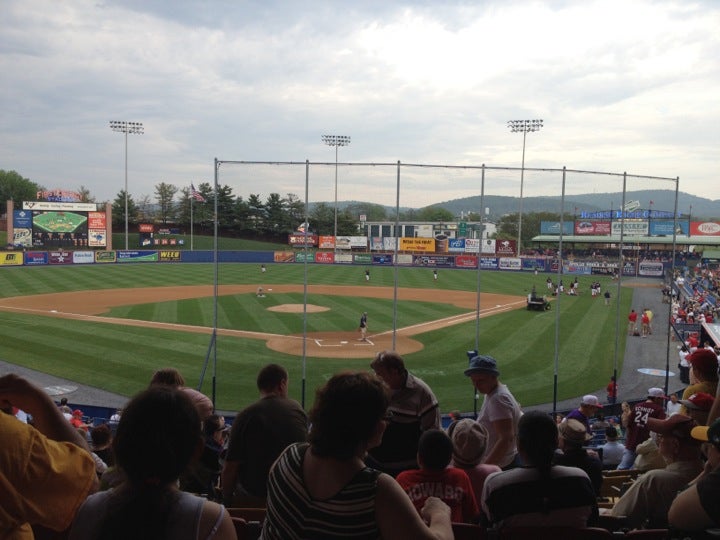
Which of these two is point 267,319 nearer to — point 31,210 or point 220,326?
point 220,326

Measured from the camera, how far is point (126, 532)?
1943 millimetres

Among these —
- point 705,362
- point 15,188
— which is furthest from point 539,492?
point 15,188

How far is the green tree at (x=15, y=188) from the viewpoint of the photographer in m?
103

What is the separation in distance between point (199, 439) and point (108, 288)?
41.7 meters

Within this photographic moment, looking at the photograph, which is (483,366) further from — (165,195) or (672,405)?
(165,195)

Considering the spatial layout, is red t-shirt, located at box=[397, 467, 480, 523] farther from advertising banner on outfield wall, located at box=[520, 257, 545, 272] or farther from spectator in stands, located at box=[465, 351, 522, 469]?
advertising banner on outfield wall, located at box=[520, 257, 545, 272]

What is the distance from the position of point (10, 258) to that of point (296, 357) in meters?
44.8

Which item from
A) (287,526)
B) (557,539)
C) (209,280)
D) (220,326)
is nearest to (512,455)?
(557,539)

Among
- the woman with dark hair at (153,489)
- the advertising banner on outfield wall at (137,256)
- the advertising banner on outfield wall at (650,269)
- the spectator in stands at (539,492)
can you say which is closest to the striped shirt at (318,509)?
the woman with dark hair at (153,489)

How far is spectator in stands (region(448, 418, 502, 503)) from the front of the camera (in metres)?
3.85

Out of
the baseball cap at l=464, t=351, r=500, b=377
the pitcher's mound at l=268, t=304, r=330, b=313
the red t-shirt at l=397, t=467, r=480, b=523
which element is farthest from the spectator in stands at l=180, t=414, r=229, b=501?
the pitcher's mound at l=268, t=304, r=330, b=313

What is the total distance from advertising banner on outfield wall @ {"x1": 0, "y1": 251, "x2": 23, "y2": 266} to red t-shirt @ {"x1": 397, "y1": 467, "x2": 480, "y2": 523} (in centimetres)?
5955

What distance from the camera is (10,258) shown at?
53281mm

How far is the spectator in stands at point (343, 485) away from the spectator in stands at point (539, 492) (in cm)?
86
